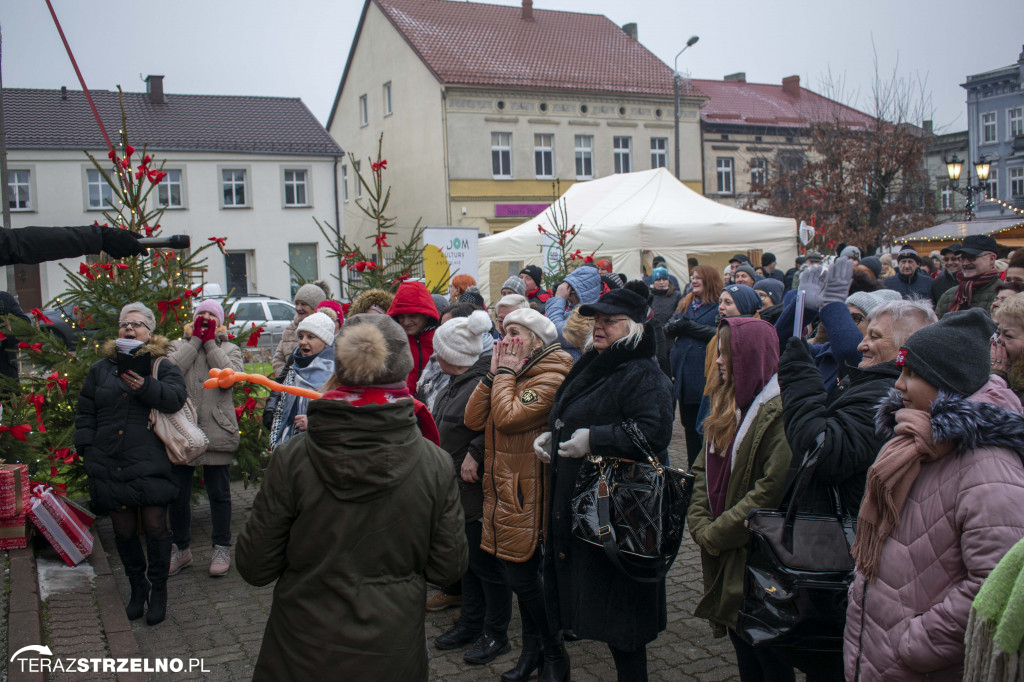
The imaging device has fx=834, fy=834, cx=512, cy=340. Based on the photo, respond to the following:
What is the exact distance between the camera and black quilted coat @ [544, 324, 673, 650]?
3566 mm

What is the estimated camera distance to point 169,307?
6.67 meters

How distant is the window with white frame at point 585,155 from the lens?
3538 cm

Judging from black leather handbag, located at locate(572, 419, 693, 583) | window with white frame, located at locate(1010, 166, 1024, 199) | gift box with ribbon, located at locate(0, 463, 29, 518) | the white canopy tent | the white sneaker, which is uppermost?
window with white frame, located at locate(1010, 166, 1024, 199)

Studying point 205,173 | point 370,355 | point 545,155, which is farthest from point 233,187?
point 370,355

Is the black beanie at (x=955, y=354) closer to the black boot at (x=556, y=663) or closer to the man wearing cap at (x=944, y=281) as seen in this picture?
the black boot at (x=556, y=663)

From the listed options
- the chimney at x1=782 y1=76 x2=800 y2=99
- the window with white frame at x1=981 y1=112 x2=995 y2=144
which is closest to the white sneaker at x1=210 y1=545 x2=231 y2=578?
the chimney at x1=782 y1=76 x2=800 y2=99

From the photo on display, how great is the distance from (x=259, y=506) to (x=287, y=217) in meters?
33.5

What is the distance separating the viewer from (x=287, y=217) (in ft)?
113

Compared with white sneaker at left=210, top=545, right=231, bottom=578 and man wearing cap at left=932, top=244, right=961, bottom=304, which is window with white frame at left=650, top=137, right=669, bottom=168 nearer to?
man wearing cap at left=932, top=244, right=961, bottom=304

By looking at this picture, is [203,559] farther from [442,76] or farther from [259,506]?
[442,76]

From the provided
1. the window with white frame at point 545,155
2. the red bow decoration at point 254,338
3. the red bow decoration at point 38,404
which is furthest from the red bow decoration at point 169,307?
the window with white frame at point 545,155

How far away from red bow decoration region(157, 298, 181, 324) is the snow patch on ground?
1972 mm

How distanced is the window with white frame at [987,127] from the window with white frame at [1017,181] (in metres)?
2.42

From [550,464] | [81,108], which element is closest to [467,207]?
[81,108]
